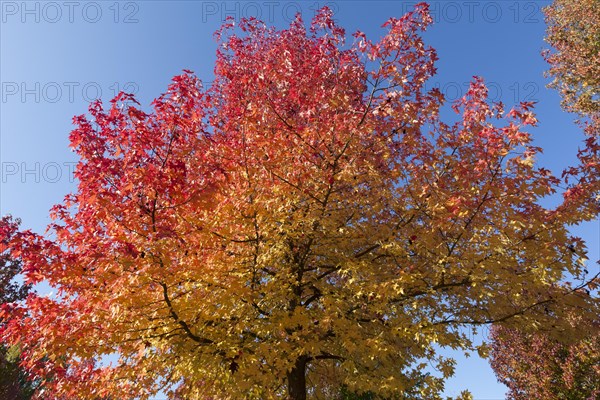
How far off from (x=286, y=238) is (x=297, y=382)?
141 inches

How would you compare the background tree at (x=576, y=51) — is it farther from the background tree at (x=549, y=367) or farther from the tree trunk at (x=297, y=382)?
the tree trunk at (x=297, y=382)

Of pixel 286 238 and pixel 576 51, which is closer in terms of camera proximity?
pixel 286 238

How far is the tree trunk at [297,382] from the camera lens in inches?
333

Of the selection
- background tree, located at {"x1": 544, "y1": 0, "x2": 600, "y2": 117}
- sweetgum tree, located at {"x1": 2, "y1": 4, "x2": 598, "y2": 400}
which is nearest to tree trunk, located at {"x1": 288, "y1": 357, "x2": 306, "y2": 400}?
sweetgum tree, located at {"x1": 2, "y1": 4, "x2": 598, "y2": 400}

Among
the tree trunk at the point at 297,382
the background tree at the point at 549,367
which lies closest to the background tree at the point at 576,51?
the background tree at the point at 549,367

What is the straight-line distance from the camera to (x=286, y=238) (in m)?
7.59

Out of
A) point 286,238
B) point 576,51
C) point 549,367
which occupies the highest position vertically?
point 576,51

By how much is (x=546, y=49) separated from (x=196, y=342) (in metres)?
20.8

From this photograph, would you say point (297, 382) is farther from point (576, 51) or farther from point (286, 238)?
point (576, 51)

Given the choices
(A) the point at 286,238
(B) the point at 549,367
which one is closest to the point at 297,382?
(A) the point at 286,238

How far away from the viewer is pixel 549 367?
18641 millimetres

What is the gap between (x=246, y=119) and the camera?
23.6 feet

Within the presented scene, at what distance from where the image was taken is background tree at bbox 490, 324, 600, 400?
17484 millimetres

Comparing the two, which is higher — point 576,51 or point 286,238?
point 576,51
